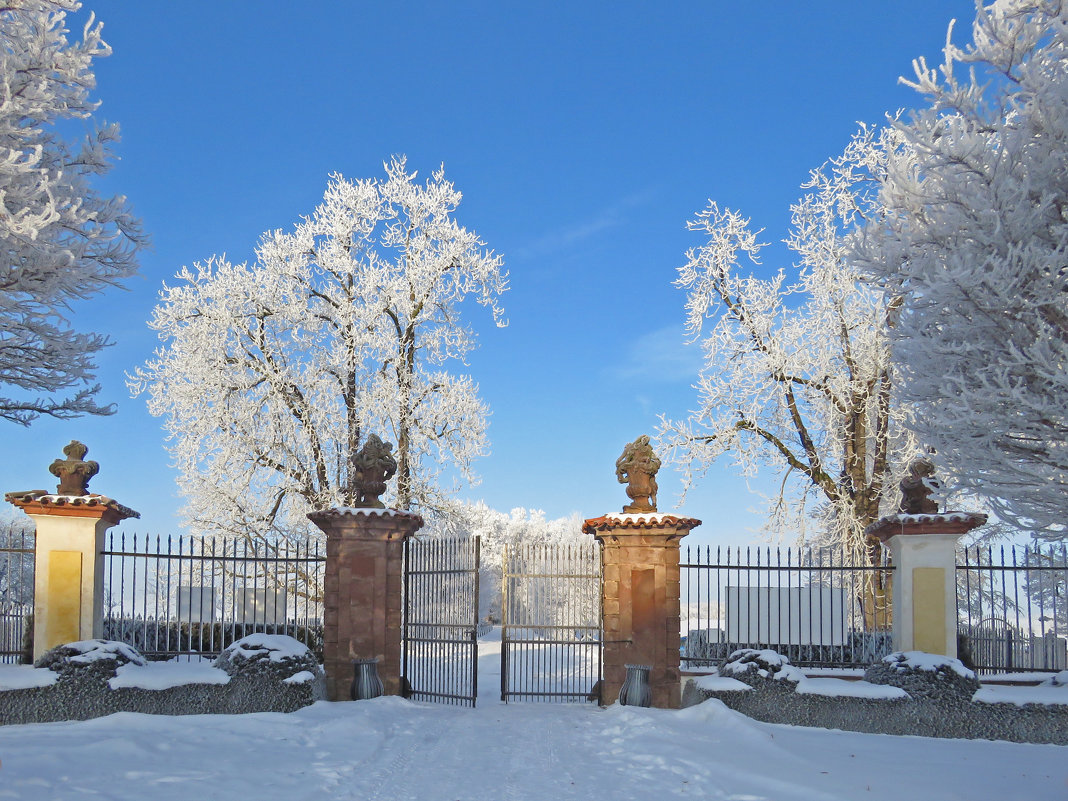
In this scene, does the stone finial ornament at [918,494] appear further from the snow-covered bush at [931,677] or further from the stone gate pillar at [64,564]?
the stone gate pillar at [64,564]

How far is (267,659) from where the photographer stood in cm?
1126

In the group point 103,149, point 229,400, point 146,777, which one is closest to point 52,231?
point 103,149

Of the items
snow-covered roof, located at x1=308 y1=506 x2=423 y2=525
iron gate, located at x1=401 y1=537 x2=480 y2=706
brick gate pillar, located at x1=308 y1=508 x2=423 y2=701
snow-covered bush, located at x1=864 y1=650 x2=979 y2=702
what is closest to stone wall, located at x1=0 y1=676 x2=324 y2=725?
brick gate pillar, located at x1=308 y1=508 x2=423 y2=701

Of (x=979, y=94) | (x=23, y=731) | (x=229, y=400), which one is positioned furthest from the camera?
(x=229, y=400)

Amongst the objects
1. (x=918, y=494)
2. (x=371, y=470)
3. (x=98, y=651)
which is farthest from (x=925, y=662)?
(x=98, y=651)

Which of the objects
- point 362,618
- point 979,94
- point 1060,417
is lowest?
point 362,618

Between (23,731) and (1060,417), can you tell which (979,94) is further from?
(23,731)

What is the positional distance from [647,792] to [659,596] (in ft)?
16.4

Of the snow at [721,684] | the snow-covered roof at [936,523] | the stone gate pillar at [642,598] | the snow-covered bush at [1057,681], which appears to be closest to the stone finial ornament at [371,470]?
the stone gate pillar at [642,598]

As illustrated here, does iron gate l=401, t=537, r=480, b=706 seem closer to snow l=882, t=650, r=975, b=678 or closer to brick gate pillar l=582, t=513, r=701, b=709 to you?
brick gate pillar l=582, t=513, r=701, b=709

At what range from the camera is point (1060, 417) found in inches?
263

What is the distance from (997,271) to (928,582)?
699 cm

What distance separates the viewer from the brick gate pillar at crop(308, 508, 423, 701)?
12.7 meters

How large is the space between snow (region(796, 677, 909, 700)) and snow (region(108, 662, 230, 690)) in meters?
7.69
